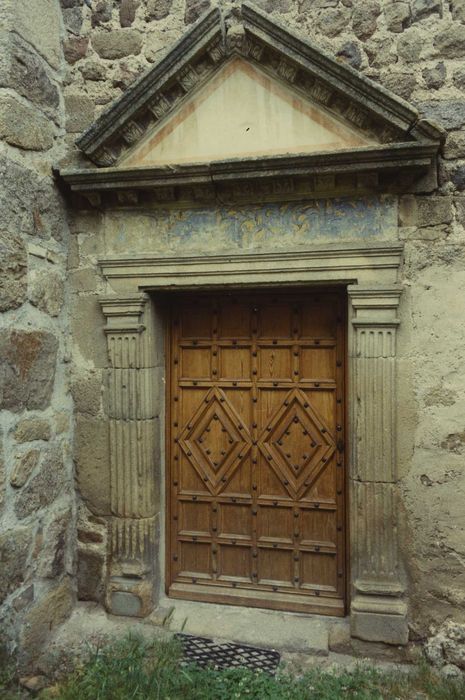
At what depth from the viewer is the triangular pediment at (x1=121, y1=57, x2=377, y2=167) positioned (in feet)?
9.13

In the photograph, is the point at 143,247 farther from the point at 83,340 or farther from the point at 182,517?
the point at 182,517

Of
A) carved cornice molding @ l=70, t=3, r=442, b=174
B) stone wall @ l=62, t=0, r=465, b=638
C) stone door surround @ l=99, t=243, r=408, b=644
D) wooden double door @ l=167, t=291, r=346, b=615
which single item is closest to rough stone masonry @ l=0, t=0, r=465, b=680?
stone wall @ l=62, t=0, r=465, b=638

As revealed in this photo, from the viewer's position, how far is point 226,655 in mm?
2730

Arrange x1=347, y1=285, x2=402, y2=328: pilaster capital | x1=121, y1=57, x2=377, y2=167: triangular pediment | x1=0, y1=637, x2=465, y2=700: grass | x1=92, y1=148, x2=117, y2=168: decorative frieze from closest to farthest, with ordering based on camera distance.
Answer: x1=0, y1=637, x2=465, y2=700: grass < x1=347, y1=285, x2=402, y2=328: pilaster capital < x1=121, y1=57, x2=377, y2=167: triangular pediment < x1=92, y1=148, x2=117, y2=168: decorative frieze

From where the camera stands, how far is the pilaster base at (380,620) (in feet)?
8.72

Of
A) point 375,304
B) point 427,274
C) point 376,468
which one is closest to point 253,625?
point 376,468

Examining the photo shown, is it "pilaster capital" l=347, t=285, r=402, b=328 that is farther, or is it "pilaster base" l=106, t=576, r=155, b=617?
"pilaster base" l=106, t=576, r=155, b=617

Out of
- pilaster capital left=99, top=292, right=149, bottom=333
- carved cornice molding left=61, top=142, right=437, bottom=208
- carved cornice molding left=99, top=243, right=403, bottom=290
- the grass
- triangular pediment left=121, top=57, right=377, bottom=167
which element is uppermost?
triangular pediment left=121, top=57, right=377, bottom=167

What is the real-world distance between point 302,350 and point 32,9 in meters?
2.43

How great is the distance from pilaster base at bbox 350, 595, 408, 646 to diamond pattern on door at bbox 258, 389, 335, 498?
2.22ft

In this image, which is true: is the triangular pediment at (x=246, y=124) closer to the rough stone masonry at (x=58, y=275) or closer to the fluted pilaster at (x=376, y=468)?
the rough stone masonry at (x=58, y=275)

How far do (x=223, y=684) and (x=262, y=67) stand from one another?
322cm

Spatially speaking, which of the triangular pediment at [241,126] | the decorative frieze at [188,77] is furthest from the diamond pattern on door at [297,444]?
the decorative frieze at [188,77]

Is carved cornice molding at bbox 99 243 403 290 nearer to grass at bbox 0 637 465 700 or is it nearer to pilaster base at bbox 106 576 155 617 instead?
pilaster base at bbox 106 576 155 617
